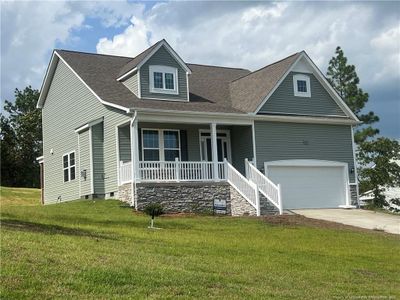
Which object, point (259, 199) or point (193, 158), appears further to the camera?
point (193, 158)

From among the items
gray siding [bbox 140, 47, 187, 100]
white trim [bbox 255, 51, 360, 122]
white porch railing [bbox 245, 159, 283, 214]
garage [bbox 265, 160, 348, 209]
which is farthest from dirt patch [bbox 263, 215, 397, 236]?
gray siding [bbox 140, 47, 187, 100]

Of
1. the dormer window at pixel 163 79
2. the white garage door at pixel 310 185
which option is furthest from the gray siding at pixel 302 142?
the dormer window at pixel 163 79

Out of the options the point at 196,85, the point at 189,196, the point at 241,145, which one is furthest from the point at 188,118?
the point at 196,85

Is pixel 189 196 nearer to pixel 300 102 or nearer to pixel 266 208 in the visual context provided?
pixel 266 208

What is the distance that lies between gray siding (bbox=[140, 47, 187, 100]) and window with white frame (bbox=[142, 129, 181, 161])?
1533 mm

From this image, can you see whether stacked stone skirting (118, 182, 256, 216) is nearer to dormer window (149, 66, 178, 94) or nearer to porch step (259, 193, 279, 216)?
porch step (259, 193, 279, 216)

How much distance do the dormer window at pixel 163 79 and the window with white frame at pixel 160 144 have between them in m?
1.80

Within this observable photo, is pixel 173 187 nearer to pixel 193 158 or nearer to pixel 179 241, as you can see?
pixel 193 158

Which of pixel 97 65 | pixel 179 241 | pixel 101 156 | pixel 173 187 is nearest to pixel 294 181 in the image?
pixel 173 187

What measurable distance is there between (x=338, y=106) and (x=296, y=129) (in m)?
2.91

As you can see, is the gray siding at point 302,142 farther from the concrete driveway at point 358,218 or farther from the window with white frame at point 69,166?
the window with white frame at point 69,166

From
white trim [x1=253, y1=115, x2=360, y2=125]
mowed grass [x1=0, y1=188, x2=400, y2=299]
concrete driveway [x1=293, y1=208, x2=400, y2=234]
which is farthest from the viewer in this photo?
white trim [x1=253, y1=115, x2=360, y2=125]

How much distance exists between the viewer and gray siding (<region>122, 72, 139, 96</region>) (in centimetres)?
2412

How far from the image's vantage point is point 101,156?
79.6 feet
